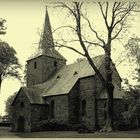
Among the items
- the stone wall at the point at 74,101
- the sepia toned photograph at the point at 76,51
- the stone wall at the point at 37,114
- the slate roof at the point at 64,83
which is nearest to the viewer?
the sepia toned photograph at the point at 76,51

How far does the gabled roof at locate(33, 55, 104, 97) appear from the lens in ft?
30.1

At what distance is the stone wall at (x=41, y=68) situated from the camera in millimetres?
8945

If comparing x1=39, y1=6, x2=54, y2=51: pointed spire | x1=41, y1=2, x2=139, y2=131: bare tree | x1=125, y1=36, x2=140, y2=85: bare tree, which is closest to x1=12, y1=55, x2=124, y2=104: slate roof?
x1=41, y1=2, x2=139, y2=131: bare tree

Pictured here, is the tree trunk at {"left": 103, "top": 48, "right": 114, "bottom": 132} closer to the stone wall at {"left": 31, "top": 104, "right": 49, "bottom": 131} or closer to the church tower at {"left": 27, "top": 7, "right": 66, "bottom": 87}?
the church tower at {"left": 27, "top": 7, "right": 66, "bottom": 87}

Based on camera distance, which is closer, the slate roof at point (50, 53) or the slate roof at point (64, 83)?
the slate roof at point (50, 53)

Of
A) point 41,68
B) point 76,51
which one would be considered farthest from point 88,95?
point 76,51

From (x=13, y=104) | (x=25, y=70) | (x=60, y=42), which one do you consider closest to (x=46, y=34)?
(x=60, y=42)

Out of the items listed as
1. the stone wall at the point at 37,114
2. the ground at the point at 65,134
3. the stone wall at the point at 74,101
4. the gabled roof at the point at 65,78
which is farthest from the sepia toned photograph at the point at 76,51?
the stone wall at the point at 74,101

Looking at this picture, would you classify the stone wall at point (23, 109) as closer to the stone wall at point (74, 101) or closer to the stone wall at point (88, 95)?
the stone wall at point (74, 101)

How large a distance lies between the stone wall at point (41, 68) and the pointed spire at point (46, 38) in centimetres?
44

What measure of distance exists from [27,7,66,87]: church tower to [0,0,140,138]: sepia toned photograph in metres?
0.02

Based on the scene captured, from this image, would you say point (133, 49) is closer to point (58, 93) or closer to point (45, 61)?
point (45, 61)

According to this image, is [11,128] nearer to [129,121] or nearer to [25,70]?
[25,70]

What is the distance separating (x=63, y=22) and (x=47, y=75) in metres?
2.01
